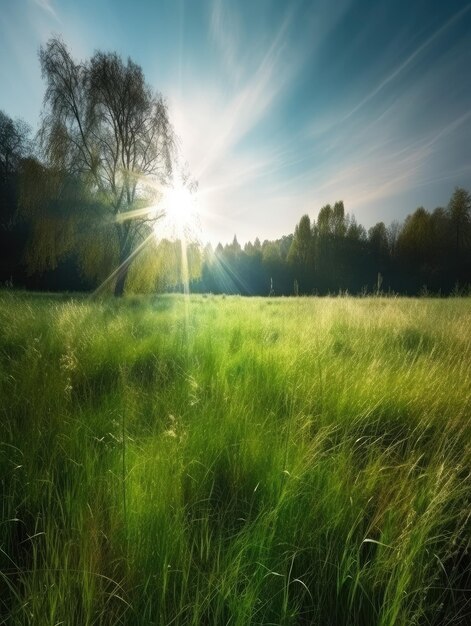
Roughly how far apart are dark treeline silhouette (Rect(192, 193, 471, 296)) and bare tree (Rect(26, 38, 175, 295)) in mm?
23662

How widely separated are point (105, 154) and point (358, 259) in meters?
41.6

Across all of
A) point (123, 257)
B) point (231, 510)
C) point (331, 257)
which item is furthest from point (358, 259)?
point (231, 510)

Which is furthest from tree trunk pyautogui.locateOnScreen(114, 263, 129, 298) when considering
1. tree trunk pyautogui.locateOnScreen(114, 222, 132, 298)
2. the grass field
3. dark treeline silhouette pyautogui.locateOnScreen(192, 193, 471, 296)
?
dark treeline silhouette pyautogui.locateOnScreen(192, 193, 471, 296)

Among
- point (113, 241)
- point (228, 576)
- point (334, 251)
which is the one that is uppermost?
point (334, 251)

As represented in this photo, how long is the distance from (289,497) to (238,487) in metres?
0.26

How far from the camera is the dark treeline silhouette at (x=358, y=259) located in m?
40.0

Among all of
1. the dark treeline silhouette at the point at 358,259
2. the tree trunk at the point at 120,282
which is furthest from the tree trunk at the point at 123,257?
the dark treeline silhouette at the point at 358,259

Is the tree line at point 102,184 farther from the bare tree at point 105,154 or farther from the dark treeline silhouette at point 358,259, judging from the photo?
the dark treeline silhouette at point 358,259

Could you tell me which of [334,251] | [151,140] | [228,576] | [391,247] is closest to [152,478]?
[228,576]

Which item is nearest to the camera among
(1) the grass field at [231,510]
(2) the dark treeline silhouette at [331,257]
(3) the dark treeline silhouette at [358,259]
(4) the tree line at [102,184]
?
(1) the grass field at [231,510]

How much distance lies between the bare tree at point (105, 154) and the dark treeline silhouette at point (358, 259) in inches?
932

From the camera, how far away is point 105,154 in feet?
44.3

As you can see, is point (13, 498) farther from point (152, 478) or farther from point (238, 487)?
point (238, 487)

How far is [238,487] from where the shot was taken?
128cm
